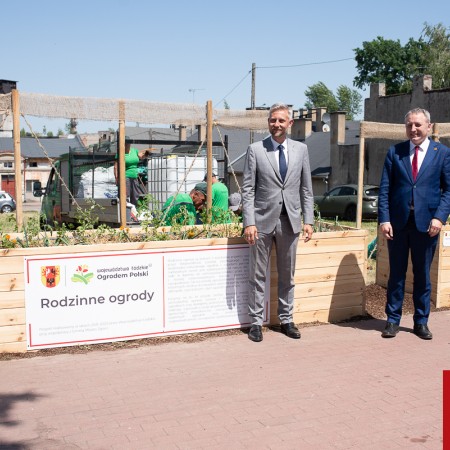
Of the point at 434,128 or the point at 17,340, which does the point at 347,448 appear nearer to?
the point at 17,340

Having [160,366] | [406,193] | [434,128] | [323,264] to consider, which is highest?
[434,128]

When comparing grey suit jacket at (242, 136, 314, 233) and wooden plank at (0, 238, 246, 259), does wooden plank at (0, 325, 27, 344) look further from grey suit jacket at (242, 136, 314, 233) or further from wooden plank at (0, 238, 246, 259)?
grey suit jacket at (242, 136, 314, 233)

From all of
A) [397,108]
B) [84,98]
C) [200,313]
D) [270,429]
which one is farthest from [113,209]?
[397,108]

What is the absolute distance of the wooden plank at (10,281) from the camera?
5.55m

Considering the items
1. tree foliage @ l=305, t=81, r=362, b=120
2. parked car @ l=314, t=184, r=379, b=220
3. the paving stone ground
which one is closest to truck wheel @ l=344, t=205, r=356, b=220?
parked car @ l=314, t=184, r=379, b=220

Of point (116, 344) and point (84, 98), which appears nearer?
point (116, 344)

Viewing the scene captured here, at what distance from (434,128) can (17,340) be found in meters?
6.03

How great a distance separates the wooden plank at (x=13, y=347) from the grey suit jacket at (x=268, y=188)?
2320 millimetres

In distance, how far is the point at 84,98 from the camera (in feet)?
24.1

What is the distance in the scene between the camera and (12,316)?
18.5ft

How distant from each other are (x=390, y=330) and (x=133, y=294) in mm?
2590

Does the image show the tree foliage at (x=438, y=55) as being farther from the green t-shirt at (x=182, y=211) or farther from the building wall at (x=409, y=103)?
the green t-shirt at (x=182, y=211)

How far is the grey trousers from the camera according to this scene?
20.6 ft

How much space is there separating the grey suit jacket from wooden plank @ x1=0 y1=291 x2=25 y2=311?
2.16 metres
